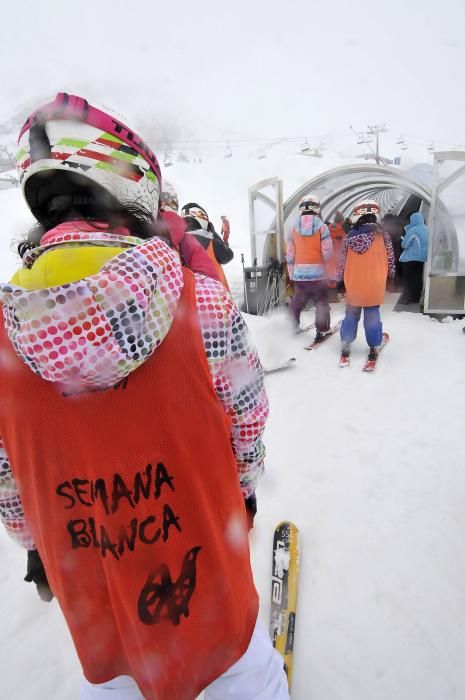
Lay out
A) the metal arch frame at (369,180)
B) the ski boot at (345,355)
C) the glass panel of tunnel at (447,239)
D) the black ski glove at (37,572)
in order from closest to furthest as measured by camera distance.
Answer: the black ski glove at (37,572) < the ski boot at (345,355) < the glass panel of tunnel at (447,239) < the metal arch frame at (369,180)

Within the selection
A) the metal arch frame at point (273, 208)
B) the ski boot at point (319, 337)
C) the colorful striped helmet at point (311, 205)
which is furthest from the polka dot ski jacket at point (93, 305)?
the metal arch frame at point (273, 208)

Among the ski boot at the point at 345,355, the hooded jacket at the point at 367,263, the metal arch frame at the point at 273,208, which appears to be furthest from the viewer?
the metal arch frame at the point at 273,208

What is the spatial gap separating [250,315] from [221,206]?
916 inches

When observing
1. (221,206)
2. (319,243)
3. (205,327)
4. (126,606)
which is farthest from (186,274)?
(221,206)

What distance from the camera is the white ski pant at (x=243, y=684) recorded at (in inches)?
38.7

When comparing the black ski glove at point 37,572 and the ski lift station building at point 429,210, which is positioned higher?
the ski lift station building at point 429,210

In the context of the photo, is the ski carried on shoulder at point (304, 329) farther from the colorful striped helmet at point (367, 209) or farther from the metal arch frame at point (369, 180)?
the metal arch frame at point (369, 180)

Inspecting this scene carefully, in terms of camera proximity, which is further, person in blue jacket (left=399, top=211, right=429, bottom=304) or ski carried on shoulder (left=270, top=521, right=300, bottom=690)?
person in blue jacket (left=399, top=211, right=429, bottom=304)

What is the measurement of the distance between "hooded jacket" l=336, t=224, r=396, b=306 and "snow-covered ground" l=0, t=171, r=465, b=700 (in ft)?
3.56

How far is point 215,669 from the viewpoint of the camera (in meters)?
0.93

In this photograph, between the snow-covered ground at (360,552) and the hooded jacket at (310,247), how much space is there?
1925 millimetres

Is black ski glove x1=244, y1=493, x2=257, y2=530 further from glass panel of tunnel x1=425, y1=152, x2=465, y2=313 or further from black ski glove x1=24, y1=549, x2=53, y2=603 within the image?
glass panel of tunnel x1=425, y1=152, x2=465, y2=313

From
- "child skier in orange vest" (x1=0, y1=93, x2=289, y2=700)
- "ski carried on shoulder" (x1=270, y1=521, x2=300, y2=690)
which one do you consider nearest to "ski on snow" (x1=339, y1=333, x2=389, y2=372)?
"ski carried on shoulder" (x1=270, y1=521, x2=300, y2=690)

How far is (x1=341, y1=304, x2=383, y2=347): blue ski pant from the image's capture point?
4719mm
